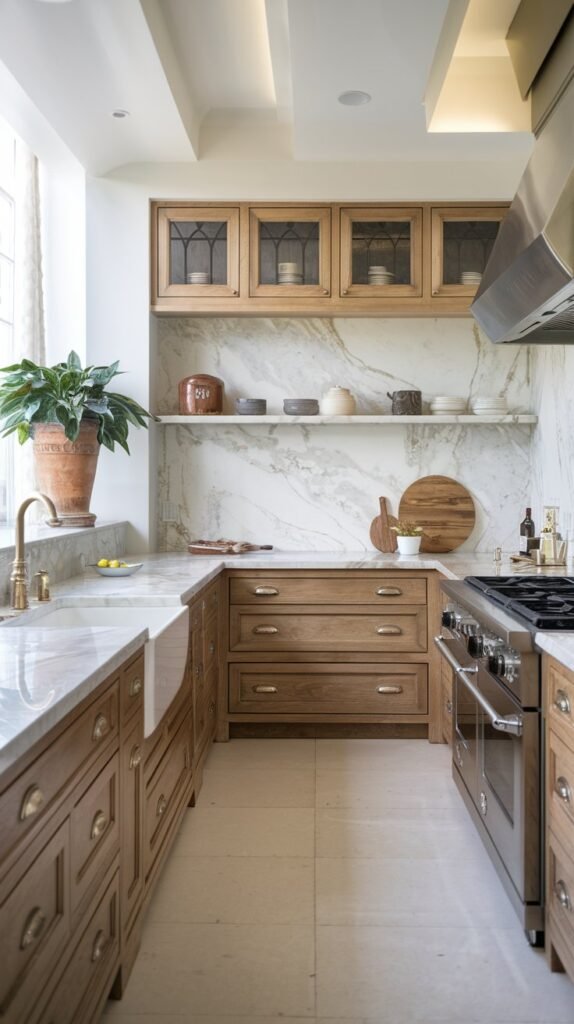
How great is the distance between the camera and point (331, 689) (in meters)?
3.59

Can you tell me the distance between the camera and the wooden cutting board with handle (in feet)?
13.2

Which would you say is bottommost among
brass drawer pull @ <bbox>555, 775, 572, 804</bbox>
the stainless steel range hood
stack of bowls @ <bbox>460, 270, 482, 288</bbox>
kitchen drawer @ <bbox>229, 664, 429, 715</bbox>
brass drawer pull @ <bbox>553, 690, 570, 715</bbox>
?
kitchen drawer @ <bbox>229, 664, 429, 715</bbox>

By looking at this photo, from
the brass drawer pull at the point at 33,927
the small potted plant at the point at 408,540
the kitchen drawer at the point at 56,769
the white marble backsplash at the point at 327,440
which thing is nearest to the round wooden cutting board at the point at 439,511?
the white marble backsplash at the point at 327,440

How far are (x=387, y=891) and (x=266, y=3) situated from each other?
9.88ft

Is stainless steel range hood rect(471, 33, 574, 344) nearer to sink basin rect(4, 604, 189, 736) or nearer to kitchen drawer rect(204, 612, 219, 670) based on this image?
sink basin rect(4, 604, 189, 736)

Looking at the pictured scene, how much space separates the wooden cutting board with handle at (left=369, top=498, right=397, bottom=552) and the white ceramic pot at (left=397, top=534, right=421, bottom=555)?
0.55 ft

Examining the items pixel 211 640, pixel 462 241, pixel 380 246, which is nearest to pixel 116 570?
pixel 211 640

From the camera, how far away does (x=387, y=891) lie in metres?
2.26

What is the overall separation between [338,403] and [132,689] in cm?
238

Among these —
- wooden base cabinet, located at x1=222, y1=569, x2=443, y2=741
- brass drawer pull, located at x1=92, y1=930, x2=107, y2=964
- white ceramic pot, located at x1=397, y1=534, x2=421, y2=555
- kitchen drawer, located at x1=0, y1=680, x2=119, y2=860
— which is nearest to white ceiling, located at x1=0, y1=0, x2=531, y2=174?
white ceramic pot, located at x1=397, y1=534, x2=421, y2=555

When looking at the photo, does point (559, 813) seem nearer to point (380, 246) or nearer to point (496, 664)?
point (496, 664)

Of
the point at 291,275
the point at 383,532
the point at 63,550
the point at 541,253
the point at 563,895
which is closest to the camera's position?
the point at 563,895

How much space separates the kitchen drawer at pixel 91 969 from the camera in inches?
50.8

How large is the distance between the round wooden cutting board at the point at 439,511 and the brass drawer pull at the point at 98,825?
2795 mm
